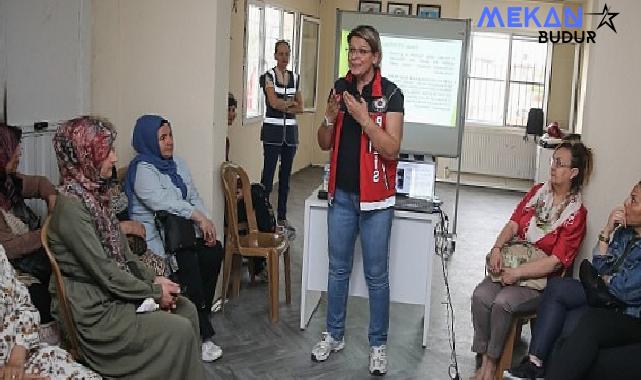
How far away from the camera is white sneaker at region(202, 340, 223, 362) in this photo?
12.1 ft

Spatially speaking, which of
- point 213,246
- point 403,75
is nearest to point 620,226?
point 213,246

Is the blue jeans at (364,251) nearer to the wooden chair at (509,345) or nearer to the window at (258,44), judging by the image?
the wooden chair at (509,345)

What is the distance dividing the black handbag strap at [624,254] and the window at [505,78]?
283 inches

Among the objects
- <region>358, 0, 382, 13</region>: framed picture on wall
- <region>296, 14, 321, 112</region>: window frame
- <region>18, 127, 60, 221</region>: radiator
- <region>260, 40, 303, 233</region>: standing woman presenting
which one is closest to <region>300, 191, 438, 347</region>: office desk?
<region>18, 127, 60, 221</region>: radiator

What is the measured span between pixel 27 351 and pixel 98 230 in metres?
0.50

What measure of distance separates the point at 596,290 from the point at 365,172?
3.76 ft

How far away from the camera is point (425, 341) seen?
405 cm

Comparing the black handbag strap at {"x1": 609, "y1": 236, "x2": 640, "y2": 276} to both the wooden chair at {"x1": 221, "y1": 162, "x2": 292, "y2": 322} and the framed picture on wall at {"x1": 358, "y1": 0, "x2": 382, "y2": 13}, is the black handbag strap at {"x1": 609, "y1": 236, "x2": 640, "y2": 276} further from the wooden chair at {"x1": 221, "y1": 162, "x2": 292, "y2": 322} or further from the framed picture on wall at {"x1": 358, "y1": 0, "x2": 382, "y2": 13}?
the framed picture on wall at {"x1": 358, "y1": 0, "x2": 382, "y2": 13}

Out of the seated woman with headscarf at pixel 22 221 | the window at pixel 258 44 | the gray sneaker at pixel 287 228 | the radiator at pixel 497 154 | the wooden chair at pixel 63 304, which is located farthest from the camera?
the radiator at pixel 497 154

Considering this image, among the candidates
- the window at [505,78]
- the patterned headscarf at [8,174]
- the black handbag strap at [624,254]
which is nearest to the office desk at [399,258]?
the black handbag strap at [624,254]

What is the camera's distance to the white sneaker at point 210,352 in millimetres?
3701

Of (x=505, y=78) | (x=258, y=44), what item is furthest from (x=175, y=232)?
(x=505, y=78)

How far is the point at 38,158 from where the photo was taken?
12.5 ft

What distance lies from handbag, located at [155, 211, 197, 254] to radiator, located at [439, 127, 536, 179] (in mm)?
6976
